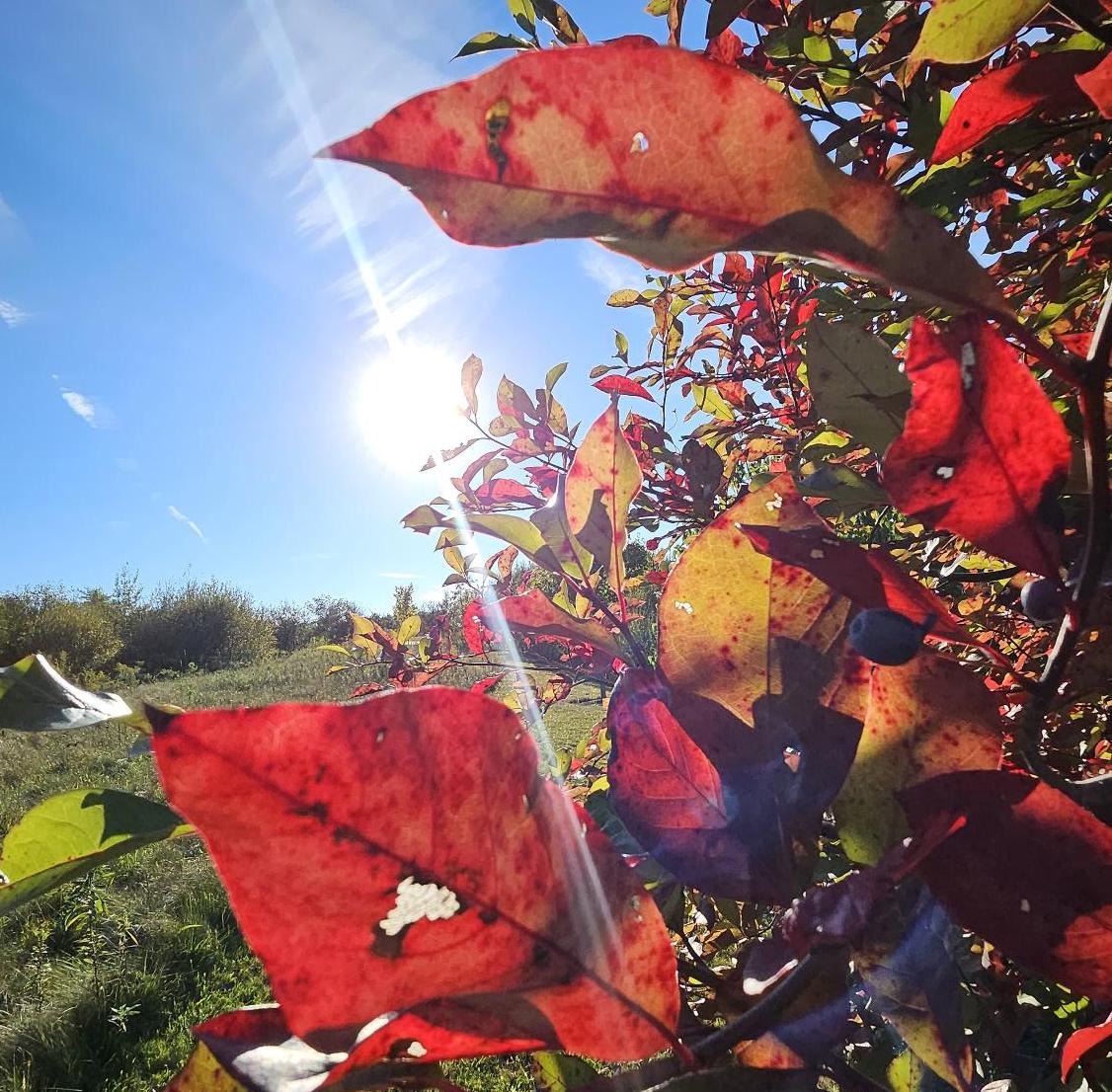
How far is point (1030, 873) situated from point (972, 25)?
50cm

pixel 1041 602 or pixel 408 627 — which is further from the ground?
pixel 408 627

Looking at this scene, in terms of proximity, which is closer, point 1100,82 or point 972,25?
point 1100,82

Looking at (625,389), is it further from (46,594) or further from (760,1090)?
(46,594)

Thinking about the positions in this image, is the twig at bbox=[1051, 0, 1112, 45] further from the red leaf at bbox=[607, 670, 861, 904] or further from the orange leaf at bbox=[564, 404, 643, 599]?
the red leaf at bbox=[607, 670, 861, 904]

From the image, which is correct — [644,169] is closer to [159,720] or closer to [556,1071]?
[159,720]

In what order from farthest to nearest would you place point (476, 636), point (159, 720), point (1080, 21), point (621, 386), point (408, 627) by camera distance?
point (408, 627)
point (476, 636)
point (621, 386)
point (1080, 21)
point (159, 720)

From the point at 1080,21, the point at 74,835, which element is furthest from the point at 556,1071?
the point at 1080,21

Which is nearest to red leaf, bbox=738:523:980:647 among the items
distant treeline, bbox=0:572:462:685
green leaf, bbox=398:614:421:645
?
green leaf, bbox=398:614:421:645

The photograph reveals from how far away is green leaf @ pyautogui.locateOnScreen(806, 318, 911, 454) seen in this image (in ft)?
1.50

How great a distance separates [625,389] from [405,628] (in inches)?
42.0

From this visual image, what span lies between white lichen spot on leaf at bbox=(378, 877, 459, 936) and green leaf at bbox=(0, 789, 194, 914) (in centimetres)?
19

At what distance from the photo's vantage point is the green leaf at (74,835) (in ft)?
1.33

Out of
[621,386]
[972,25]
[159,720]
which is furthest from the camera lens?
[621,386]

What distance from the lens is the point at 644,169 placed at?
0.91 ft
